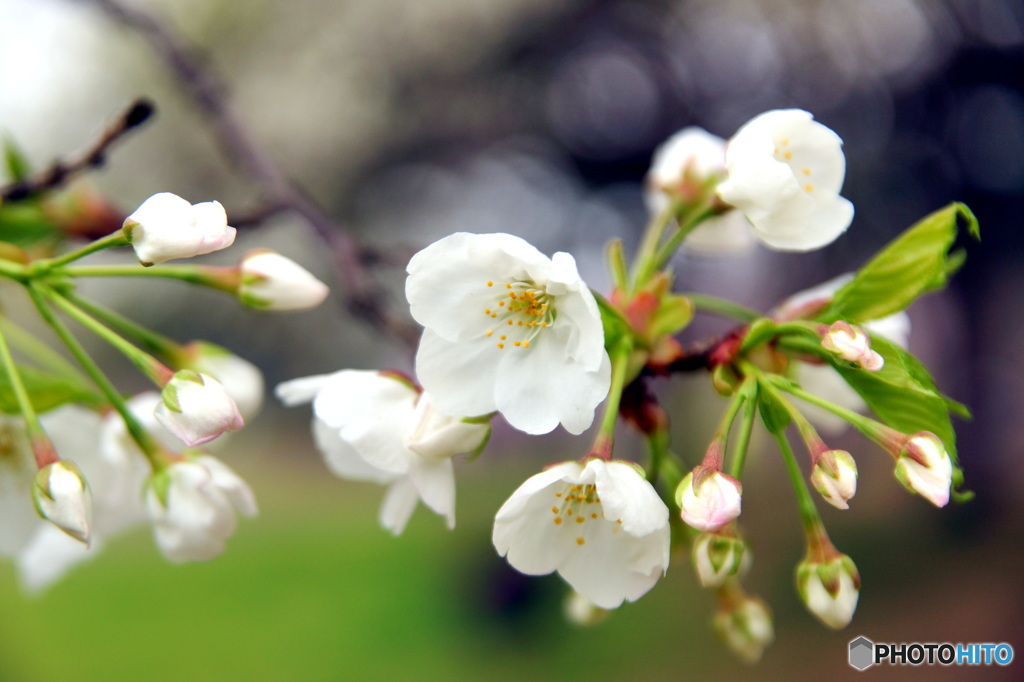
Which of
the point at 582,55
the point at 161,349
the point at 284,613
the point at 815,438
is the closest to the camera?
the point at 815,438

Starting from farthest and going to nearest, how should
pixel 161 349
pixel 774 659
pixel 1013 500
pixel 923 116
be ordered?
1. pixel 923 116
2. pixel 1013 500
3. pixel 774 659
4. pixel 161 349

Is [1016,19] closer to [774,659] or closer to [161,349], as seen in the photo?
[774,659]

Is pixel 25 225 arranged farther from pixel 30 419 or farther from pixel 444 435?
pixel 444 435

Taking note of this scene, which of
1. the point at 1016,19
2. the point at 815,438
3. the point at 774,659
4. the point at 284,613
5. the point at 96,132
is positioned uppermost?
the point at 96,132

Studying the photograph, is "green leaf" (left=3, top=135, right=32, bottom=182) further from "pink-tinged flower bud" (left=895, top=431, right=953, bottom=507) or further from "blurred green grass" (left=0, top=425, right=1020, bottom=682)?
"blurred green grass" (left=0, top=425, right=1020, bottom=682)

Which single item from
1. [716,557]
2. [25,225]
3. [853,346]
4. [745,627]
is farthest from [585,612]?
[25,225]

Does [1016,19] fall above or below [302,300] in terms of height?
below

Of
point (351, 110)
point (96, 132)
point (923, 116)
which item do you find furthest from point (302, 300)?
point (351, 110)
